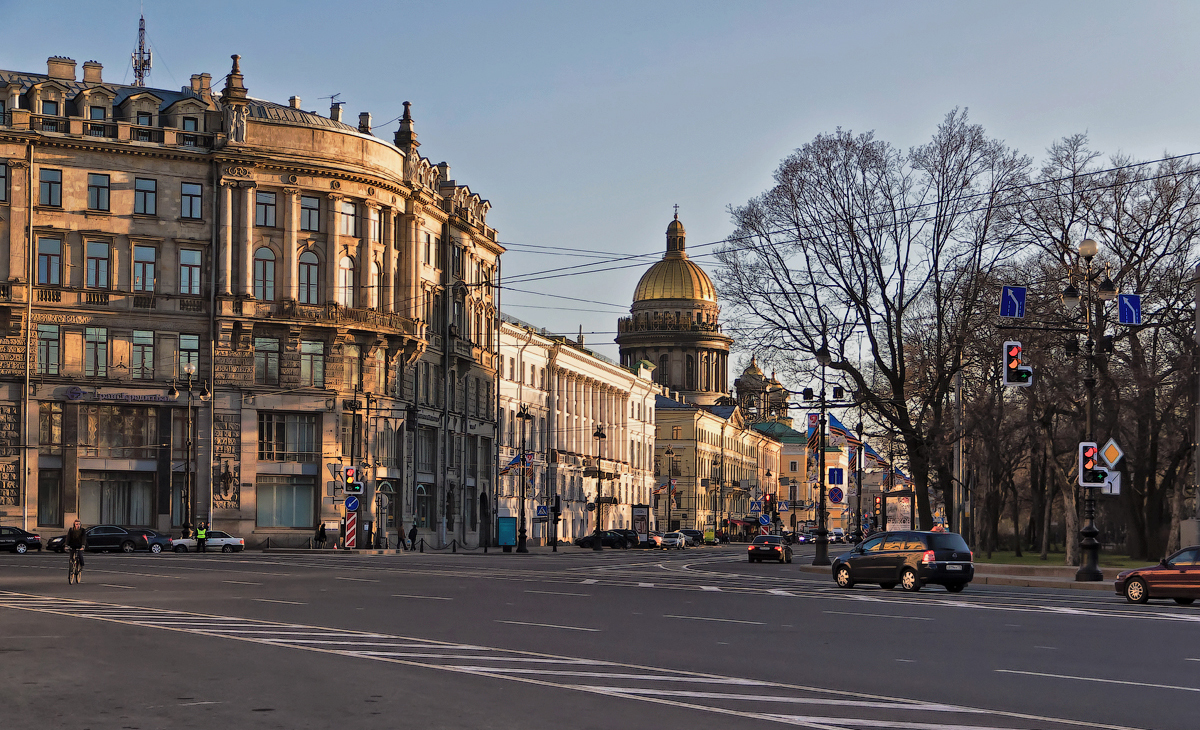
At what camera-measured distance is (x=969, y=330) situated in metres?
46.7

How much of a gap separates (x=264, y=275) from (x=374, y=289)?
605cm

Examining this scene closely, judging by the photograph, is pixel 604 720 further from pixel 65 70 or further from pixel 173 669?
pixel 65 70

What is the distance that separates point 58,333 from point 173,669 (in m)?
56.2

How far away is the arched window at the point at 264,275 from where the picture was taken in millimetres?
70688

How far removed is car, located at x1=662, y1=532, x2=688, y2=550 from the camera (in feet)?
317

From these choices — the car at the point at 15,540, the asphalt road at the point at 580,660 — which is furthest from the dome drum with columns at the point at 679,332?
the asphalt road at the point at 580,660

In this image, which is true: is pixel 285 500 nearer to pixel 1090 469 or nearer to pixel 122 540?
pixel 122 540

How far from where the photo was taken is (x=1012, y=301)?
36.1m

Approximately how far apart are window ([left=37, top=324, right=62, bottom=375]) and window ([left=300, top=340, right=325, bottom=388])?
11.3 m

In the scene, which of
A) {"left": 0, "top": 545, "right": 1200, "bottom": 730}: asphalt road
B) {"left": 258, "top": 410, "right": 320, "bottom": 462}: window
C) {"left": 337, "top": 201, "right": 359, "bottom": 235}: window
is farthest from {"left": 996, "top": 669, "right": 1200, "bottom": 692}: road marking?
{"left": 337, "top": 201, "right": 359, "bottom": 235}: window

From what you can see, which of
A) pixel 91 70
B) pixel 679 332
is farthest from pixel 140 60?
pixel 679 332

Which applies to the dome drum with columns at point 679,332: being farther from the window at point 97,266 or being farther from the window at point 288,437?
the window at point 97,266

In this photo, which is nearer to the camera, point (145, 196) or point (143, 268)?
point (143, 268)

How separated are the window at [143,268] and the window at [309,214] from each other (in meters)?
7.41
